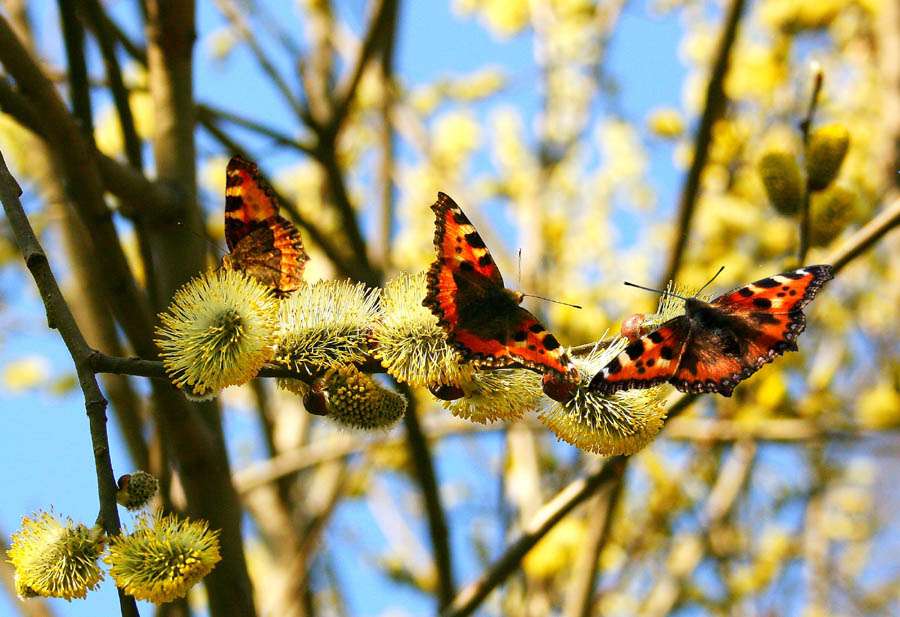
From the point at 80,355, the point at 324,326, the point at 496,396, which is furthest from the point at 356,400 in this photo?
the point at 80,355

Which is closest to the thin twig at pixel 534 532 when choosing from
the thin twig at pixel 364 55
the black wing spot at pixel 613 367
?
the black wing spot at pixel 613 367

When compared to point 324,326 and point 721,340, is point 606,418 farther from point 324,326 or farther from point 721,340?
point 324,326

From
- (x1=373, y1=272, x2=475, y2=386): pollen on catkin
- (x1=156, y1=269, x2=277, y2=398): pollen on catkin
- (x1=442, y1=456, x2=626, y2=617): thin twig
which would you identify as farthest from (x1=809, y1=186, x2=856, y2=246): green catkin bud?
(x1=156, y1=269, x2=277, y2=398): pollen on catkin

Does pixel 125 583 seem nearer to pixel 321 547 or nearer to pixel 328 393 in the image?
pixel 328 393

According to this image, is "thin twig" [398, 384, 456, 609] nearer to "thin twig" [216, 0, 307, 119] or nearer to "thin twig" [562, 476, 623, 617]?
"thin twig" [562, 476, 623, 617]

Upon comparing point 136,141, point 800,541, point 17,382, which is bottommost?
point 800,541

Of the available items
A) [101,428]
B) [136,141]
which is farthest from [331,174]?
[101,428]
